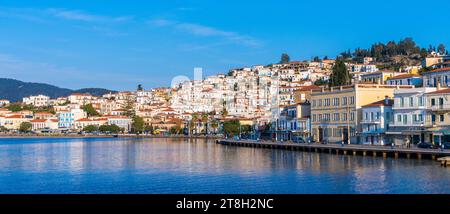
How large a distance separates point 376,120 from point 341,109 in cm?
713

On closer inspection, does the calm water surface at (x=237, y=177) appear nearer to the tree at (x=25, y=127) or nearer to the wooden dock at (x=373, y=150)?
the wooden dock at (x=373, y=150)

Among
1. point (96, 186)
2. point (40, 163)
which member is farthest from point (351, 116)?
point (96, 186)

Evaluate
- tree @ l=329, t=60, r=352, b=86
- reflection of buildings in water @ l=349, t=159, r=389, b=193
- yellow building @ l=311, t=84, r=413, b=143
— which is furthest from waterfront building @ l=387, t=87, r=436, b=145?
tree @ l=329, t=60, r=352, b=86

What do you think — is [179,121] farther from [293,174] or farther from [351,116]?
[293,174]

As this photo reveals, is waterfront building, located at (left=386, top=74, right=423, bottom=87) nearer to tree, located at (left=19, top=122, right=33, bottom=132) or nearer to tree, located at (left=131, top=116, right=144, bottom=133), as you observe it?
tree, located at (left=131, top=116, right=144, bottom=133)

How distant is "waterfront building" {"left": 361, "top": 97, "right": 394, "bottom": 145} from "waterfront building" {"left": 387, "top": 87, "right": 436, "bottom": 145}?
3.61 feet

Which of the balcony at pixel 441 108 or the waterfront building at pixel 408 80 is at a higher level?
the waterfront building at pixel 408 80

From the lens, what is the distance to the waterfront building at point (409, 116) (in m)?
59.7

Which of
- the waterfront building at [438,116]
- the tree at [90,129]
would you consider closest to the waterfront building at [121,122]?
the tree at [90,129]

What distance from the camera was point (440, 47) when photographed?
198 meters

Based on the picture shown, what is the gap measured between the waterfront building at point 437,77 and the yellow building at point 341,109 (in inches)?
255

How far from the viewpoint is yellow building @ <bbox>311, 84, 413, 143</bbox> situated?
68.9m

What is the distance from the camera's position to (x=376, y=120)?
6512 centimetres
